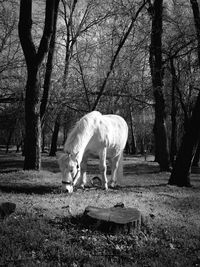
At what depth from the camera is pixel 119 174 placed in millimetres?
13516

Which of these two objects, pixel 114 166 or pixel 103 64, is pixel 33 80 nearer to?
pixel 114 166

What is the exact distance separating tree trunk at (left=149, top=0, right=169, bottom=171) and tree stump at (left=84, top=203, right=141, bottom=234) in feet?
42.6

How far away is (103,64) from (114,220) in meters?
22.2

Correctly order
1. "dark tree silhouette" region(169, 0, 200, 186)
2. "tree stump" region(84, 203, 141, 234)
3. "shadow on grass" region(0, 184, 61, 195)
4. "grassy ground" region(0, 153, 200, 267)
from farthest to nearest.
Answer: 1. "dark tree silhouette" region(169, 0, 200, 186)
2. "shadow on grass" region(0, 184, 61, 195)
3. "tree stump" region(84, 203, 141, 234)
4. "grassy ground" region(0, 153, 200, 267)

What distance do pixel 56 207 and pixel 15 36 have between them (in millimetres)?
21830

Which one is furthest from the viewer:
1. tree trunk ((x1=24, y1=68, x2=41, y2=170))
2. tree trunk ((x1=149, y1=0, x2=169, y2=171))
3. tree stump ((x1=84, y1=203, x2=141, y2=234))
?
tree trunk ((x1=149, y1=0, x2=169, y2=171))

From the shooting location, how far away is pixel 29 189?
1098cm

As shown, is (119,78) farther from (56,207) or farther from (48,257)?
(48,257)

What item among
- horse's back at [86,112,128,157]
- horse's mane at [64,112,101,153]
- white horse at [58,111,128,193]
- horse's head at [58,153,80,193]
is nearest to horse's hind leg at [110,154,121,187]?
white horse at [58,111,128,193]

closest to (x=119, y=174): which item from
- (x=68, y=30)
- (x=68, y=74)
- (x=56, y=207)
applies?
(x=56, y=207)

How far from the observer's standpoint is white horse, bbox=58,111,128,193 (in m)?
9.57

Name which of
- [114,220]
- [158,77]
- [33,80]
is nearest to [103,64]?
[158,77]

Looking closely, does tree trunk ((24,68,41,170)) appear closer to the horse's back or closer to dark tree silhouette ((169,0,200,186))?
the horse's back

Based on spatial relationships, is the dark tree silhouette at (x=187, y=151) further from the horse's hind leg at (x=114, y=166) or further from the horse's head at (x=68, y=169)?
the horse's head at (x=68, y=169)
